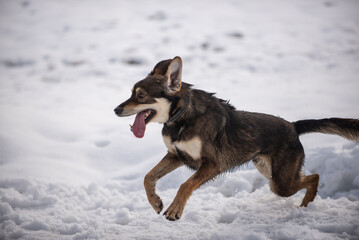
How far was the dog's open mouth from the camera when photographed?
3.61 meters

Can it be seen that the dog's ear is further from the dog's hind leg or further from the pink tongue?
the dog's hind leg

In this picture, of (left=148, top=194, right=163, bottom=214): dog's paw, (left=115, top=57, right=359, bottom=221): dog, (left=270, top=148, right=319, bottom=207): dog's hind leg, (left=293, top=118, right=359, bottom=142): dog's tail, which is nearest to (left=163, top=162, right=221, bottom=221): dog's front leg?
(left=115, top=57, right=359, bottom=221): dog

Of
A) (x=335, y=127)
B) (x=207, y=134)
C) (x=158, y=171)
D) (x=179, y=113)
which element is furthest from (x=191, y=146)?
(x=335, y=127)

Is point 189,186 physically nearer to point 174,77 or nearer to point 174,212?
point 174,212

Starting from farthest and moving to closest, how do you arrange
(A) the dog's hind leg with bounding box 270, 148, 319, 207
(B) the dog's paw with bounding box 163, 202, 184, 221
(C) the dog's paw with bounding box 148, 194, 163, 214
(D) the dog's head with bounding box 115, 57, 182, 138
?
(A) the dog's hind leg with bounding box 270, 148, 319, 207 → (C) the dog's paw with bounding box 148, 194, 163, 214 → (D) the dog's head with bounding box 115, 57, 182, 138 → (B) the dog's paw with bounding box 163, 202, 184, 221

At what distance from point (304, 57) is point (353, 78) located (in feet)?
7.52

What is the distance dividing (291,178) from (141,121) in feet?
6.21

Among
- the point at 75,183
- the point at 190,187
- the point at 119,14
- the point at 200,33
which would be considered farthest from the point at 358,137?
the point at 119,14

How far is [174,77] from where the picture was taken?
3783mm

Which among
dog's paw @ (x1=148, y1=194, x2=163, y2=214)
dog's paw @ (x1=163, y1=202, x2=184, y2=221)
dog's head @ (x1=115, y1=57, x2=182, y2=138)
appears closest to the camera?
dog's paw @ (x1=163, y1=202, x2=184, y2=221)

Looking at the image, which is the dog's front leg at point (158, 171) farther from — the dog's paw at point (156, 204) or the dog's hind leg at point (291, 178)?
the dog's hind leg at point (291, 178)

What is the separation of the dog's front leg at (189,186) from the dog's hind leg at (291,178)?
83cm

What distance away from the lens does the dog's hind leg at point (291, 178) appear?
423 centimetres

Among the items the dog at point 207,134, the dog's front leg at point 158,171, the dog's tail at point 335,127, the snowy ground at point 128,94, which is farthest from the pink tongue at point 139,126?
the dog's tail at point 335,127
